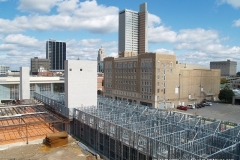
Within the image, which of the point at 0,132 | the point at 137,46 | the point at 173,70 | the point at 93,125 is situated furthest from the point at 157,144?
the point at 137,46

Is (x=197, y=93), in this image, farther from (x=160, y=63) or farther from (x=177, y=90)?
(x=160, y=63)

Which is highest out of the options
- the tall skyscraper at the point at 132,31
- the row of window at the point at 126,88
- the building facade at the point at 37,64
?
the tall skyscraper at the point at 132,31

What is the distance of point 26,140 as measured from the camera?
21.8 meters

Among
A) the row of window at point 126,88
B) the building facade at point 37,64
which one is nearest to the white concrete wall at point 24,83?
the row of window at point 126,88

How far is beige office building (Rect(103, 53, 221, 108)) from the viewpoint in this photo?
1945 inches

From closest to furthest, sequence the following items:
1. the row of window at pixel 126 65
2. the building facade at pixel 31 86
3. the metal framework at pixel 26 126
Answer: the metal framework at pixel 26 126
the building facade at pixel 31 86
the row of window at pixel 126 65

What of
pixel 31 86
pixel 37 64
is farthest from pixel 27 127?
pixel 37 64

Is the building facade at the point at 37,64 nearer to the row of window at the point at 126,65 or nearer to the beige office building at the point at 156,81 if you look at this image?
the beige office building at the point at 156,81

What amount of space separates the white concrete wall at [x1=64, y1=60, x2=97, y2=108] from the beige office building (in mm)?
23217

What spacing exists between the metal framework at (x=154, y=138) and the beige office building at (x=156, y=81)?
23838 mm

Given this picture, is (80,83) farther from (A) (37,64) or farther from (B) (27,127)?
(A) (37,64)

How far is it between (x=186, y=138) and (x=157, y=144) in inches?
212

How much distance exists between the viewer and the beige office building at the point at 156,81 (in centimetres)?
4941

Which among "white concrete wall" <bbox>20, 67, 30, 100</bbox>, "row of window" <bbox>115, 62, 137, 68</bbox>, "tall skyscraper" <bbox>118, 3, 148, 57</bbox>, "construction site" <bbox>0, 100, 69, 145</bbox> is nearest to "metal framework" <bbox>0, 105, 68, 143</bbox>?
"construction site" <bbox>0, 100, 69, 145</bbox>
